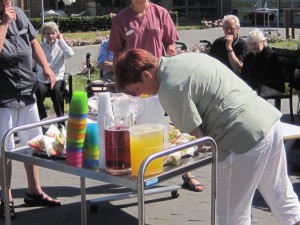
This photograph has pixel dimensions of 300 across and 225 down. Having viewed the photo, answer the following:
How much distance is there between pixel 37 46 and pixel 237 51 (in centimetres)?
363

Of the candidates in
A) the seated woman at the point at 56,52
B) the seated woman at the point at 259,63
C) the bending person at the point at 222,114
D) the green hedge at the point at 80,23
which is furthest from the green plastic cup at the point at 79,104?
the green hedge at the point at 80,23

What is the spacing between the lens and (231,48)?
7.82m

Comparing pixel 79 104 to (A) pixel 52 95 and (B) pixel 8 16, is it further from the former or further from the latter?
(A) pixel 52 95

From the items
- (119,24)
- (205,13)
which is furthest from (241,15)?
(119,24)

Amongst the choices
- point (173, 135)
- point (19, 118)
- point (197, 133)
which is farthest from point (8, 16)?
point (197, 133)

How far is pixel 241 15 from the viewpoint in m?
35.2

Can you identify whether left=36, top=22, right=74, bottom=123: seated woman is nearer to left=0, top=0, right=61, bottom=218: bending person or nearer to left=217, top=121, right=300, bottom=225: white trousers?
left=0, top=0, right=61, bottom=218: bending person

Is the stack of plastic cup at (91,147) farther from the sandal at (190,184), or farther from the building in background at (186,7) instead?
the building in background at (186,7)

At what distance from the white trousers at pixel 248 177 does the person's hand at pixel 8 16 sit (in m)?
1.97

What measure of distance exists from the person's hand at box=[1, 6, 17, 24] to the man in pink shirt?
103 cm

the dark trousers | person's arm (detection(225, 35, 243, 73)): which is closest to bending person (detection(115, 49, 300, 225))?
person's arm (detection(225, 35, 243, 73))

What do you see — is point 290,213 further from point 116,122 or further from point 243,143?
point 116,122

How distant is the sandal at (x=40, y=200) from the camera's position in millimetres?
5168

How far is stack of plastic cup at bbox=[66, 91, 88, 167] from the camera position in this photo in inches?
129
